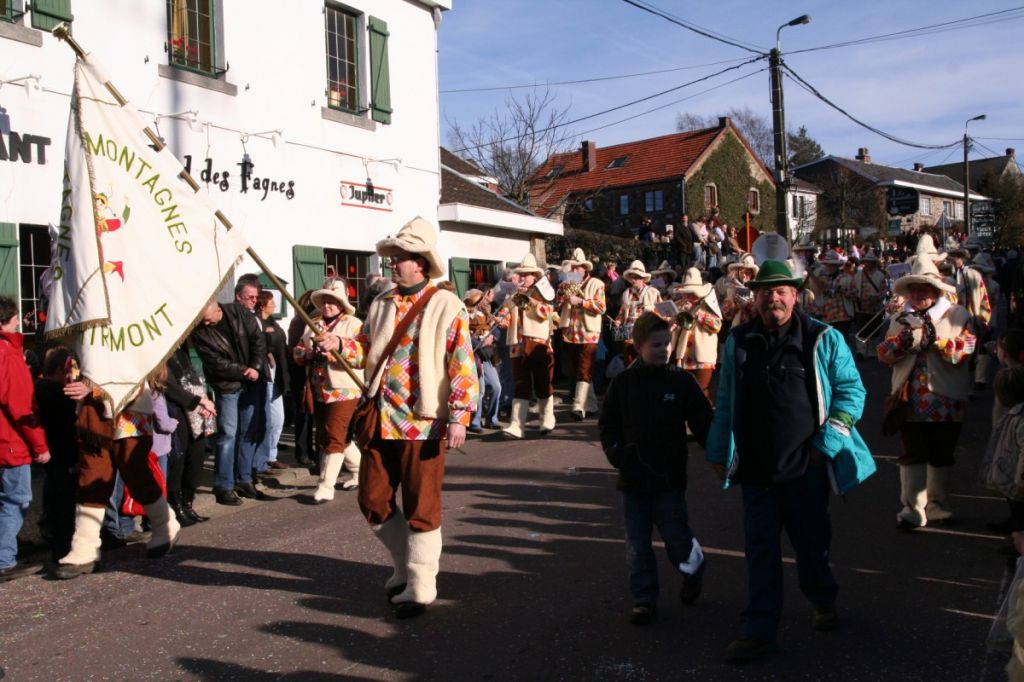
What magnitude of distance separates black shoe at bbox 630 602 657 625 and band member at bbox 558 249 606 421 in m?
Result: 7.06

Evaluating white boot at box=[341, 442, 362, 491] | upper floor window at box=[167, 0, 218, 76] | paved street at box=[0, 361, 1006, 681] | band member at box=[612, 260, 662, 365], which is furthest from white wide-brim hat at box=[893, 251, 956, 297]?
upper floor window at box=[167, 0, 218, 76]

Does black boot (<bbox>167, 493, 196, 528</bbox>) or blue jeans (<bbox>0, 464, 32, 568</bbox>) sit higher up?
blue jeans (<bbox>0, 464, 32, 568</bbox>)

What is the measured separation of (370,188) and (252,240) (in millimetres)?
2739

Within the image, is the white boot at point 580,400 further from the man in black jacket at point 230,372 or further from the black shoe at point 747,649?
the black shoe at point 747,649

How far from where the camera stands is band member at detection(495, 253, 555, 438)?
36.7 ft

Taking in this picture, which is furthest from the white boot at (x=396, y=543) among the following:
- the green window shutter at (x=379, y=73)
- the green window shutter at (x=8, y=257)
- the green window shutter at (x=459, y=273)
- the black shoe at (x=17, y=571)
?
the green window shutter at (x=459, y=273)

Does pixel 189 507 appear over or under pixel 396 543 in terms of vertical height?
under

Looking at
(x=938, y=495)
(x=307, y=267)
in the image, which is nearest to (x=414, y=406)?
(x=938, y=495)

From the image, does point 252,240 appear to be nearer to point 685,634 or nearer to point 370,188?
point 370,188

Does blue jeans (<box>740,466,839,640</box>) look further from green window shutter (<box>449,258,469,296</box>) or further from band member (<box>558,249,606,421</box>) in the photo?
green window shutter (<box>449,258,469,296</box>)

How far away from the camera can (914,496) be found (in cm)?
644

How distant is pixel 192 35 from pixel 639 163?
44180mm

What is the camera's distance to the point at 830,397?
451cm

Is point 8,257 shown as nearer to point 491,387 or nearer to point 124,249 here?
point 124,249
